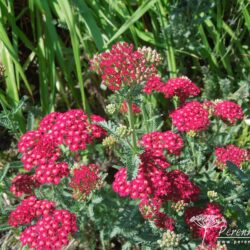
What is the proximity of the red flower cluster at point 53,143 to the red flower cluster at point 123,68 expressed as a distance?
480 mm

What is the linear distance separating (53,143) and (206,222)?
85 centimetres

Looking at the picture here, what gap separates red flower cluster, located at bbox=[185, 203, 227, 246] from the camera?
6.70 ft

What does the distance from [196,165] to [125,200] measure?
498mm

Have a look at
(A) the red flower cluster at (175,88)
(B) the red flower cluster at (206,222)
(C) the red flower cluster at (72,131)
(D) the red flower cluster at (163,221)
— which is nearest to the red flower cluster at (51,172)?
(C) the red flower cluster at (72,131)

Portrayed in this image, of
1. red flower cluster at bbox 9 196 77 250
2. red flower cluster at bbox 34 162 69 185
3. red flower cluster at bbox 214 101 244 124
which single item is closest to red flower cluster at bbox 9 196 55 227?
red flower cluster at bbox 9 196 77 250

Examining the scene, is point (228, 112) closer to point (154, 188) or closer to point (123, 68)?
point (154, 188)

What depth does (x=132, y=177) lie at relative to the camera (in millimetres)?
1866

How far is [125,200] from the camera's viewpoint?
2.55 m

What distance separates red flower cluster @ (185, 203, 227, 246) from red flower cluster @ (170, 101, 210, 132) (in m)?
0.44

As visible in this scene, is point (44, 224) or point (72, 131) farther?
point (72, 131)

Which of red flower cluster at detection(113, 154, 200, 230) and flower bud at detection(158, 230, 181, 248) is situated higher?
red flower cluster at detection(113, 154, 200, 230)

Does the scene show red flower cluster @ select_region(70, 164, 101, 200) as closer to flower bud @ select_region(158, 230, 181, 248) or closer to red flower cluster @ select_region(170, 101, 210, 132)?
flower bud @ select_region(158, 230, 181, 248)

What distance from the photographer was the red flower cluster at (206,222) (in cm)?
204

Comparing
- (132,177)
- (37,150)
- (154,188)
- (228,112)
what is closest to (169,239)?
A: (154,188)
